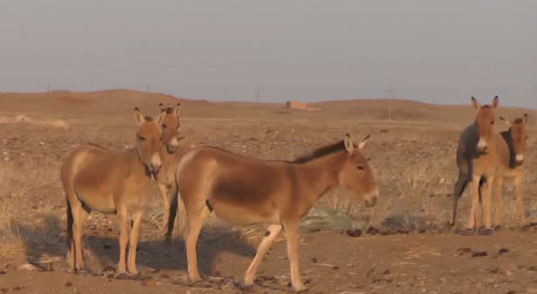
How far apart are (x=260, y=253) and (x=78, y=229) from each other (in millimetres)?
2731

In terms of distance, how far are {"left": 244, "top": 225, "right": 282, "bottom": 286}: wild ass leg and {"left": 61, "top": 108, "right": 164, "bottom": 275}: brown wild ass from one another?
1.47 meters

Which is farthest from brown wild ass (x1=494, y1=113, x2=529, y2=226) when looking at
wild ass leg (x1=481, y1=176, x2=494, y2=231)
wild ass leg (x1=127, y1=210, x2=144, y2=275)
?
wild ass leg (x1=127, y1=210, x2=144, y2=275)

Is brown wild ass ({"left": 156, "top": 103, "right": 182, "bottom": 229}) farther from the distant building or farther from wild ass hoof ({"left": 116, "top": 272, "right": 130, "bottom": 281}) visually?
the distant building

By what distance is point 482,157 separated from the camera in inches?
585

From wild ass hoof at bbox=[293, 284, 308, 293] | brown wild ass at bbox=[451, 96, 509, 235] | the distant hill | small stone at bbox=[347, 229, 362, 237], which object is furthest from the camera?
the distant hill

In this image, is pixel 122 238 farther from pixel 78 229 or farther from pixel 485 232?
pixel 485 232

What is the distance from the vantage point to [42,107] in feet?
253

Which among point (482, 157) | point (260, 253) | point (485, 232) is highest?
point (482, 157)

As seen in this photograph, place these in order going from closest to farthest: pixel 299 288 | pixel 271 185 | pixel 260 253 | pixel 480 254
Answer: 1. pixel 299 288
2. pixel 271 185
3. pixel 260 253
4. pixel 480 254

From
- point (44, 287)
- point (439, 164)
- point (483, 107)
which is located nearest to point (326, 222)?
point (483, 107)

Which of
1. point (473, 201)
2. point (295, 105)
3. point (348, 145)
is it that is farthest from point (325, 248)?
point (295, 105)

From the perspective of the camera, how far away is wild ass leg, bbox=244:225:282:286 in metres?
10.2

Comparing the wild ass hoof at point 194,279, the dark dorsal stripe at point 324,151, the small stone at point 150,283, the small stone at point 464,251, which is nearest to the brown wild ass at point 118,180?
the wild ass hoof at point 194,279

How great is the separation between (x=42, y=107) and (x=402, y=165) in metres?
56.4
